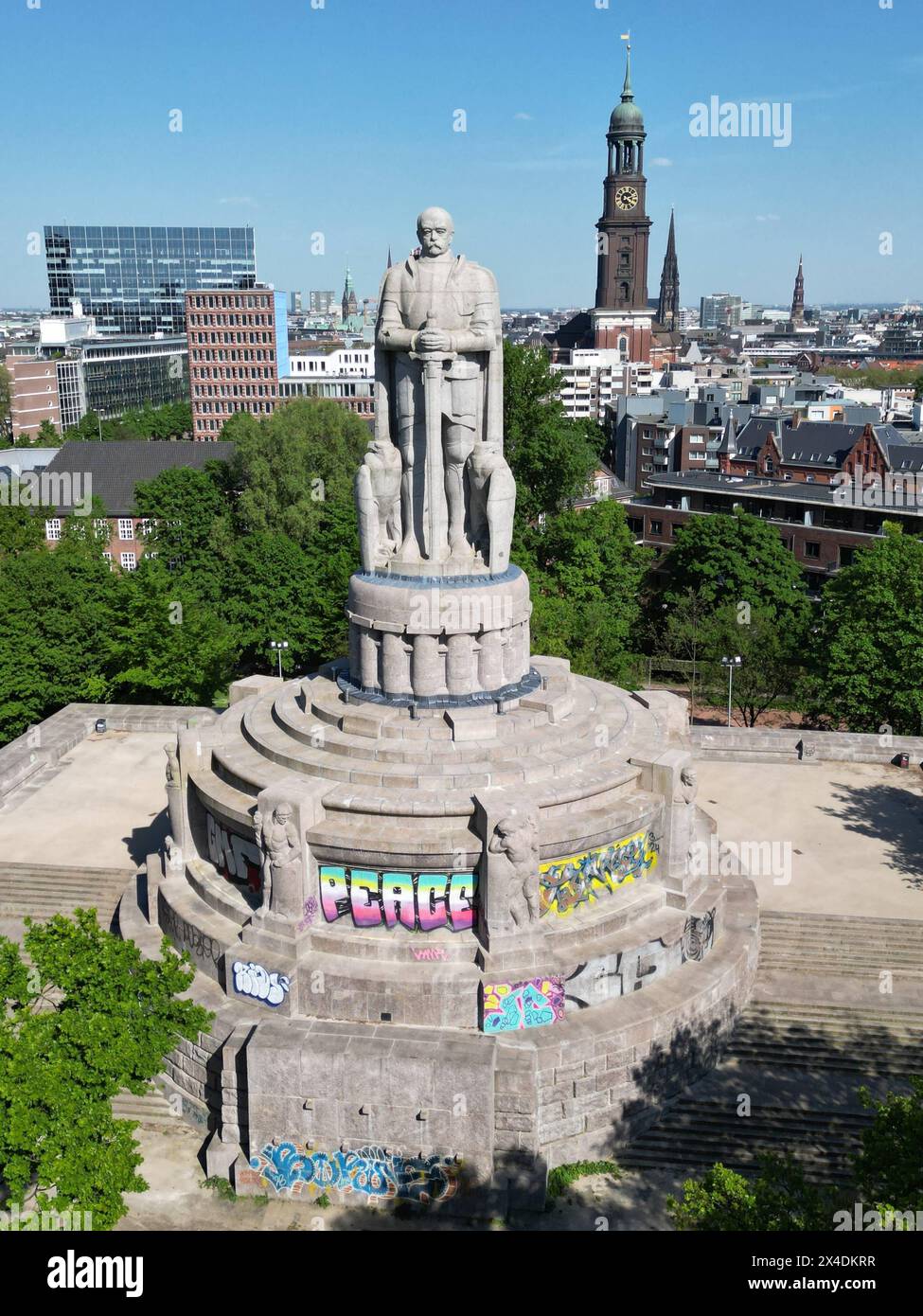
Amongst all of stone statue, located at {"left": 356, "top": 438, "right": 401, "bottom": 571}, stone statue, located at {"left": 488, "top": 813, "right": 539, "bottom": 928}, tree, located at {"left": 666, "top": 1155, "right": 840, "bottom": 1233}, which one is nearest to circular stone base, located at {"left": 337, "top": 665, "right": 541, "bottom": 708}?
stone statue, located at {"left": 356, "top": 438, "right": 401, "bottom": 571}

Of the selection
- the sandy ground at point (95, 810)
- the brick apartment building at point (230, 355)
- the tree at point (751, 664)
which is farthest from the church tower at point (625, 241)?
the sandy ground at point (95, 810)

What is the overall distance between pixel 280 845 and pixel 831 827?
18.2m

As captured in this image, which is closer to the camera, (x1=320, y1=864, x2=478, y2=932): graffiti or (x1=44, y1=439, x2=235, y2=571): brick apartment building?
(x1=320, y1=864, x2=478, y2=932): graffiti

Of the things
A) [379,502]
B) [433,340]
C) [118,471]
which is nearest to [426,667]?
[379,502]

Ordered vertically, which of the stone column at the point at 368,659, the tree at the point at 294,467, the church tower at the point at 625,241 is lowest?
the stone column at the point at 368,659

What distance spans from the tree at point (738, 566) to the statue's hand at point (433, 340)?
38.1m

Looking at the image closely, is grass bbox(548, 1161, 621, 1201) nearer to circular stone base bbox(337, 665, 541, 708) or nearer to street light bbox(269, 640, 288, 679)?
circular stone base bbox(337, 665, 541, 708)

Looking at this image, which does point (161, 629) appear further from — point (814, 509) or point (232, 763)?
point (814, 509)

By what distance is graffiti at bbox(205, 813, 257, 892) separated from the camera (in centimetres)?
2412

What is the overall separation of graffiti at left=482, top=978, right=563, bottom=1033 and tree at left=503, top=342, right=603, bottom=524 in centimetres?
3877

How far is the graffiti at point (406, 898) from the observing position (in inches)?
880

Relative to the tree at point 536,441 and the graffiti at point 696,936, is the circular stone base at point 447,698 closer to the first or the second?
the graffiti at point 696,936

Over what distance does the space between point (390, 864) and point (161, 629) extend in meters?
23.9

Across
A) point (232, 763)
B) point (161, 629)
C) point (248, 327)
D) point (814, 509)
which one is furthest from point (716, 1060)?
point (248, 327)
